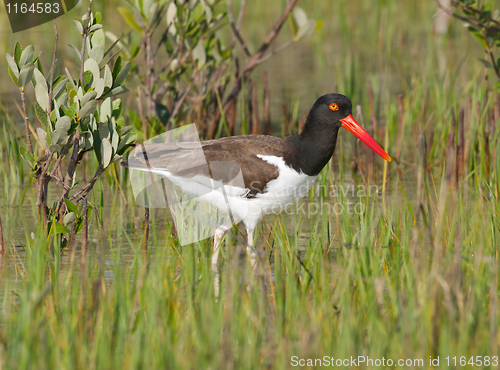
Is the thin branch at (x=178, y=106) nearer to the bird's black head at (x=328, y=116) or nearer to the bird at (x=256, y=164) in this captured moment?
the bird at (x=256, y=164)

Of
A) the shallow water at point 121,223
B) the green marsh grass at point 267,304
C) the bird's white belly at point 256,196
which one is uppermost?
the bird's white belly at point 256,196

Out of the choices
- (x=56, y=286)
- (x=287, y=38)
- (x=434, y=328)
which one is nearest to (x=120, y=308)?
(x=56, y=286)

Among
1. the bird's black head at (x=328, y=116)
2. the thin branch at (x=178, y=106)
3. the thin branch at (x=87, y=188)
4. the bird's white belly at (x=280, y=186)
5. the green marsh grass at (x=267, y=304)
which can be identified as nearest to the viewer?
the green marsh grass at (x=267, y=304)

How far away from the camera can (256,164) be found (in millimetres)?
4066

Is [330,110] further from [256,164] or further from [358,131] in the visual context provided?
[256,164]

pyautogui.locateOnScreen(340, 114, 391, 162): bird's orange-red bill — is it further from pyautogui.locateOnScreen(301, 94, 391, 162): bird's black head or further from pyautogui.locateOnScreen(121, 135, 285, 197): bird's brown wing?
pyautogui.locateOnScreen(121, 135, 285, 197): bird's brown wing

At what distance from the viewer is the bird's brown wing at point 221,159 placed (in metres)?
4.05

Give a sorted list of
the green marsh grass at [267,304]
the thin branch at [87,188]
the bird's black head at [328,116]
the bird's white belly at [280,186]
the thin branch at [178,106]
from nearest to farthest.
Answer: the green marsh grass at [267,304] → the thin branch at [87,188] → the bird's white belly at [280,186] → the bird's black head at [328,116] → the thin branch at [178,106]

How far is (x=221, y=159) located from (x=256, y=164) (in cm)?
24

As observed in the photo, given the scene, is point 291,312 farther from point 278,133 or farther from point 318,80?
point 318,80

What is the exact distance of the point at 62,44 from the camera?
10562 mm

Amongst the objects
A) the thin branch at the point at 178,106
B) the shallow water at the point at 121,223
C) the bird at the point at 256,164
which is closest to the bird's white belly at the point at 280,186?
the bird at the point at 256,164

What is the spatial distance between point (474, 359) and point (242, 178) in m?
2.00

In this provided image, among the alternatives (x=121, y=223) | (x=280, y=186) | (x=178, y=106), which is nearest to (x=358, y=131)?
(x=280, y=186)
